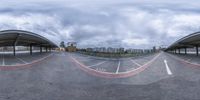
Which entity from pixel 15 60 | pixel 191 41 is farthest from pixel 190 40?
pixel 15 60

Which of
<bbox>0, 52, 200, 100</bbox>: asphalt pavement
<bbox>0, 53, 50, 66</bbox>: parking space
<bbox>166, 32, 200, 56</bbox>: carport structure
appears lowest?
<bbox>0, 52, 200, 100</bbox>: asphalt pavement

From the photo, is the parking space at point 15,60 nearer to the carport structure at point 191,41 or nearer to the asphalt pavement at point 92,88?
the asphalt pavement at point 92,88

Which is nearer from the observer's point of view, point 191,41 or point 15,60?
point 15,60

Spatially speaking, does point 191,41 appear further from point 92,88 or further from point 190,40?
point 92,88

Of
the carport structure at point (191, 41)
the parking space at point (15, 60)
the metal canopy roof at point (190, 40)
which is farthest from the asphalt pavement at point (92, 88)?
the carport structure at point (191, 41)

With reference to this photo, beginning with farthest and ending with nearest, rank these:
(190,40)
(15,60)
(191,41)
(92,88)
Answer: (191,41) < (190,40) < (15,60) < (92,88)

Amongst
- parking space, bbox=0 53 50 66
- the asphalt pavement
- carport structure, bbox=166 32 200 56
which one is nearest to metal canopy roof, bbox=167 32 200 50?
carport structure, bbox=166 32 200 56

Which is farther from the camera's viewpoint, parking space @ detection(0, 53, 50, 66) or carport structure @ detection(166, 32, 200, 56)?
carport structure @ detection(166, 32, 200, 56)

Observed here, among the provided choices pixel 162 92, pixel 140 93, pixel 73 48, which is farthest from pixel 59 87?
pixel 73 48

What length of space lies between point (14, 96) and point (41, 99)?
0.99 m

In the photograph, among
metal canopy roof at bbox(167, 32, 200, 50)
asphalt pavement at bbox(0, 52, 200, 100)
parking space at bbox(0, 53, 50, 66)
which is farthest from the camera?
metal canopy roof at bbox(167, 32, 200, 50)

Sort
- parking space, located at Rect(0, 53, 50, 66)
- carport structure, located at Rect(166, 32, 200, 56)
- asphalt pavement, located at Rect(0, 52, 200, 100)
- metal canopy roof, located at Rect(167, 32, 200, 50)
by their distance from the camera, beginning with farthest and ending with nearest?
carport structure, located at Rect(166, 32, 200, 56) < metal canopy roof, located at Rect(167, 32, 200, 50) < parking space, located at Rect(0, 53, 50, 66) < asphalt pavement, located at Rect(0, 52, 200, 100)

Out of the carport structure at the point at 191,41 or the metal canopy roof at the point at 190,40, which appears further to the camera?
the carport structure at the point at 191,41

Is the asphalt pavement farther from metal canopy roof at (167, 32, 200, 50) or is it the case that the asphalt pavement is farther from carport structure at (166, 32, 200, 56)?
carport structure at (166, 32, 200, 56)
